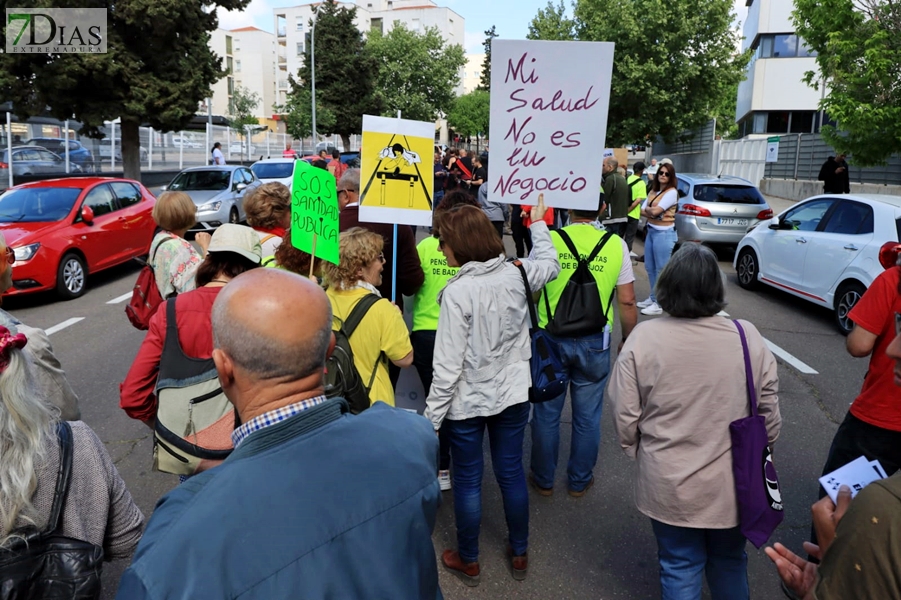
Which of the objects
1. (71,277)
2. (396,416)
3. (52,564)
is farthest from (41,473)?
(71,277)

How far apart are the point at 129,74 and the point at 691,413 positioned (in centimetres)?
1995

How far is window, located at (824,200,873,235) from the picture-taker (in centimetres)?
783

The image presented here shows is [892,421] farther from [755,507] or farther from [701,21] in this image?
[701,21]

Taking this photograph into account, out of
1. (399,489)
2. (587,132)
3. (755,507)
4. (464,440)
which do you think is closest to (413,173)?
(587,132)

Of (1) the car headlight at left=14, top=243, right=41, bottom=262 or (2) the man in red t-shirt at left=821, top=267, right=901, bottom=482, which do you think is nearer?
(2) the man in red t-shirt at left=821, top=267, right=901, bottom=482

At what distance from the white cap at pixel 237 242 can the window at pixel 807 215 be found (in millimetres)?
7917

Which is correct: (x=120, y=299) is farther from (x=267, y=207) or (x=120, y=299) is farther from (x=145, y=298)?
(x=267, y=207)

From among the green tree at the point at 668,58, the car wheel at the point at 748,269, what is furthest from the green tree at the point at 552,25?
the car wheel at the point at 748,269

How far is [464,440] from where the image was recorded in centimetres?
319

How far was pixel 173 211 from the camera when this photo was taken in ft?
13.9

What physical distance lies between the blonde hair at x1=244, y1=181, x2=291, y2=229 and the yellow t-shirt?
4.90 ft

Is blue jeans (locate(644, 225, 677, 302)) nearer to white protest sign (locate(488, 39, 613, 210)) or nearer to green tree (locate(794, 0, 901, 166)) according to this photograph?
white protest sign (locate(488, 39, 613, 210))

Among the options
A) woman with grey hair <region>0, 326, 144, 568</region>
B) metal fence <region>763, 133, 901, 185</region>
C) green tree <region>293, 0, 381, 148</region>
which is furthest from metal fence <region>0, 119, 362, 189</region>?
woman with grey hair <region>0, 326, 144, 568</region>

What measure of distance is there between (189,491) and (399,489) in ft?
1.30
